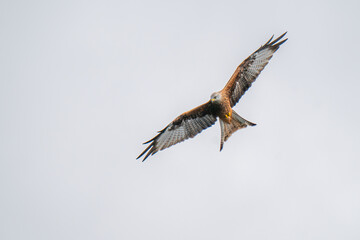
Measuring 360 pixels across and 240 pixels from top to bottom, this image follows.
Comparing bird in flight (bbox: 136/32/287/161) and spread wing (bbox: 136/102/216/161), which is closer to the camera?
bird in flight (bbox: 136/32/287/161)

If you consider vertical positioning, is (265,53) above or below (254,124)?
above

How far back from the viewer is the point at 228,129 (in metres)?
15.2

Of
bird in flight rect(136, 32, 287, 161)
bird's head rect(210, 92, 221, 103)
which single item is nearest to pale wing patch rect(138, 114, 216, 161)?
bird in flight rect(136, 32, 287, 161)

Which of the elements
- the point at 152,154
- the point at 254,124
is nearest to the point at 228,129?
the point at 254,124

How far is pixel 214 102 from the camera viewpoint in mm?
14781

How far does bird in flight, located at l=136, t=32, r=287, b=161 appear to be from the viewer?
14921 millimetres

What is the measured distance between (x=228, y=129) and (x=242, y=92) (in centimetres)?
79

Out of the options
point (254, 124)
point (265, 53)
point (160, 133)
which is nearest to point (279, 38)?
point (265, 53)

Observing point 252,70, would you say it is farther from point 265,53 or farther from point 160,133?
point 160,133

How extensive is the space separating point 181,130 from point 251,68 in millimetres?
1921

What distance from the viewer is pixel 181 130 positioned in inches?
609

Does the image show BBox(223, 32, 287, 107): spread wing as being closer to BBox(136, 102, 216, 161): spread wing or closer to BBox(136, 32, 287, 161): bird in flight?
BBox(136, 32, 287, 161): bird in flight

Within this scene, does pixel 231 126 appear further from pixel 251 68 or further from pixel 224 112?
pixel 251 68

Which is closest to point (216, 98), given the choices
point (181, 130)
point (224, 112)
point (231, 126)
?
point (224, 112)
